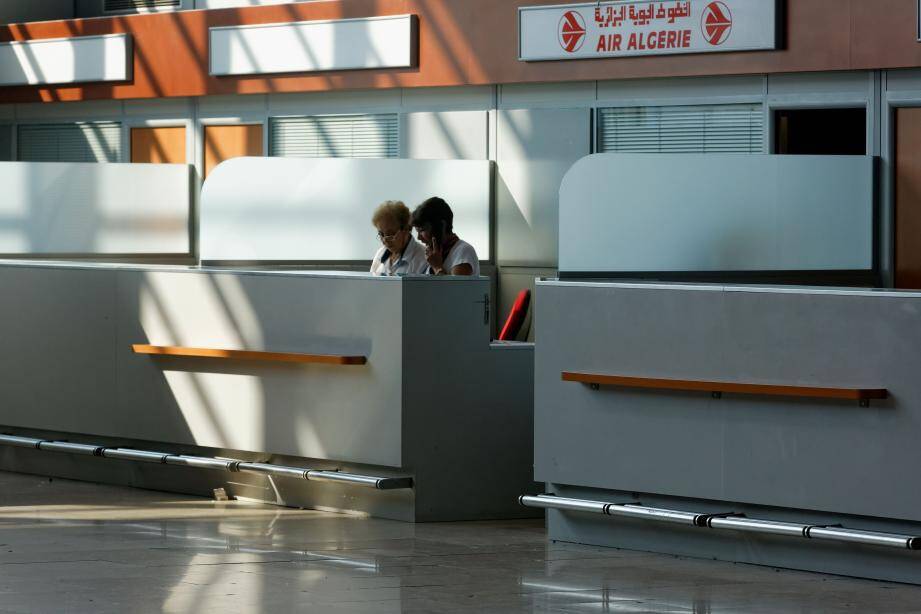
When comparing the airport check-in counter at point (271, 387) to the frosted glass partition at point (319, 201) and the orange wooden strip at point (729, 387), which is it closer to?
the orange wooden strip at point (729, 387)

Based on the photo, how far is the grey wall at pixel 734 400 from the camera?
6055 mm

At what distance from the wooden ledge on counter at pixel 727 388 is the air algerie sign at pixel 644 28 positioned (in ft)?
15.8

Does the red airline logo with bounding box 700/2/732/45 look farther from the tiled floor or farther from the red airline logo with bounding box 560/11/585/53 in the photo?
the tiled floor

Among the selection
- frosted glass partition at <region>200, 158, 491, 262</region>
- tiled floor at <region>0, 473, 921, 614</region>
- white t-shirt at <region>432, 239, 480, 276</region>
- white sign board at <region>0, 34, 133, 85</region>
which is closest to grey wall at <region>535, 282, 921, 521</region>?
tiled floor at <region>0, 473, 921, 614</region>

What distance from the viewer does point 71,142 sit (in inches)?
643

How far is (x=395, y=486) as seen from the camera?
7.46m

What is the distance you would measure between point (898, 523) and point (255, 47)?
935cm

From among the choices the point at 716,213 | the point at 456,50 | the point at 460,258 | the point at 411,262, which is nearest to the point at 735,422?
the point at 460,258

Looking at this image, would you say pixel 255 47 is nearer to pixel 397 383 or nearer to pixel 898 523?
pixel 397 383

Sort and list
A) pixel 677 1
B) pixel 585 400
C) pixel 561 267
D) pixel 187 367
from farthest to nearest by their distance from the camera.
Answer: pixel 677 1 → pixel 561 267 → pixel 187 367 → pixel 585 400

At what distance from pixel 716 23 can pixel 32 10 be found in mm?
8389

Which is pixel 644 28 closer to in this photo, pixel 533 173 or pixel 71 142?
pixel 533 173

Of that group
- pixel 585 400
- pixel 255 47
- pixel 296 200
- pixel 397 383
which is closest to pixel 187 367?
pixel 397 383

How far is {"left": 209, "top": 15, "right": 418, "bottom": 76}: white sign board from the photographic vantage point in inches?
518
